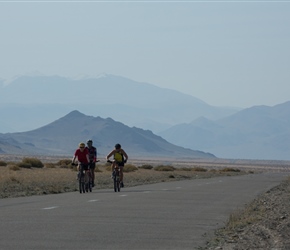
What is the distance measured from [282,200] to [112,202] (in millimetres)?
6437

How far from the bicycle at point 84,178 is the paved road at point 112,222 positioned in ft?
15.2

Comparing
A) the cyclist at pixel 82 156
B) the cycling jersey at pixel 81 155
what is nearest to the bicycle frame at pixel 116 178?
the cyclist at pixel 82 156

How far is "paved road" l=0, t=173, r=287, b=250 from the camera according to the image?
49.0 ft

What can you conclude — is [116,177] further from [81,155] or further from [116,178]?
[81,155]

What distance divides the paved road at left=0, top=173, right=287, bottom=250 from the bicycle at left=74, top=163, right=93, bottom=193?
464 cm

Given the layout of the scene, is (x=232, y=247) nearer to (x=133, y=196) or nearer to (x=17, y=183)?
(x=133, y=196)

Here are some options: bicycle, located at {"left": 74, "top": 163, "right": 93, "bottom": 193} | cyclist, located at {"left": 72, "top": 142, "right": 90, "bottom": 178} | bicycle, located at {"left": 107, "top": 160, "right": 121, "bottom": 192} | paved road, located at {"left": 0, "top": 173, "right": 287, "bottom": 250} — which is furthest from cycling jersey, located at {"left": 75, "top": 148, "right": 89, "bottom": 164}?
paved road, located at {"left": 0, "top": 173, "right": 287, "bottom": 250}

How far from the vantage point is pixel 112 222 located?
18.6 meters

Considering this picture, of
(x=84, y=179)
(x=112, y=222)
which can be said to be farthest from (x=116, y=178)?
(x=112, y=222)

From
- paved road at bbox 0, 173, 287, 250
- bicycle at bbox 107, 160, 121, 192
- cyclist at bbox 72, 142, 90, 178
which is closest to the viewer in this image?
paved road at bbox 0, 173, 287, 250

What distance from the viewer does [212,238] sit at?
16.4 m

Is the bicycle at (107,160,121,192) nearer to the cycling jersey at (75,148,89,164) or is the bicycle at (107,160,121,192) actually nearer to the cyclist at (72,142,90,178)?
the cyclist at (72,142,90,178)

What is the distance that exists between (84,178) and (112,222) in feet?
45.7

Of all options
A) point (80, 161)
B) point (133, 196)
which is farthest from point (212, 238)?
point (80, 161)
